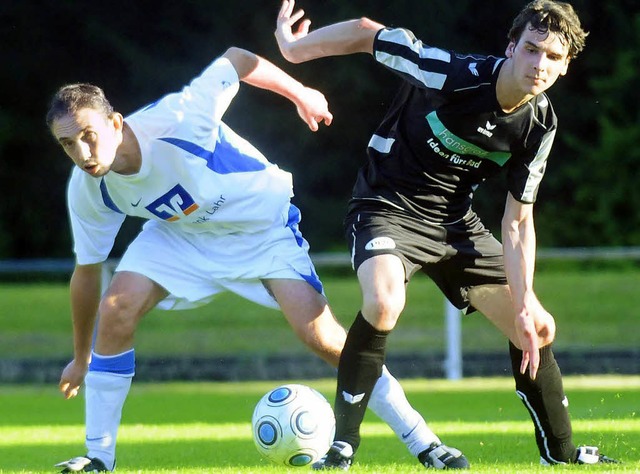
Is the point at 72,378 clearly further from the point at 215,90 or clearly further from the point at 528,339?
the point at 528,339

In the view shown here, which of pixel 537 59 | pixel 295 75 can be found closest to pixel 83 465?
pixel 537 59

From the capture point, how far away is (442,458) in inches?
196

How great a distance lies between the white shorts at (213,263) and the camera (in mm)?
5195

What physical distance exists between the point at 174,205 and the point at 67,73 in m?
16.6

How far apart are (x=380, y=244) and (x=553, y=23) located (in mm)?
1064

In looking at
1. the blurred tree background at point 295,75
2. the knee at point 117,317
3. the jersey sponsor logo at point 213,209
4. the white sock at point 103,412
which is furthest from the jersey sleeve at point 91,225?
the blurred tree background at point 295,75

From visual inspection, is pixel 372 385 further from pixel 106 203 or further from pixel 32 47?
pixel 32 47

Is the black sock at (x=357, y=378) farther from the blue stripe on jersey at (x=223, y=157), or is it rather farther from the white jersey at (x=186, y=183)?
the blue stripe on jersey at (x=223, y=157)

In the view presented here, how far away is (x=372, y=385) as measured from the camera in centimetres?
492

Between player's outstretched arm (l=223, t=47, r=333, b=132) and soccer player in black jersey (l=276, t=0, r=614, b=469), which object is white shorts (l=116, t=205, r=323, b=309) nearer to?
soccer player in black jersey (l=276, t=0, r=614, b=469)

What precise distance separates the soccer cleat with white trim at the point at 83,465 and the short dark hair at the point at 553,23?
231 centimetres

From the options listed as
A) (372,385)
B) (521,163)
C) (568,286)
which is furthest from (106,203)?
(568,286)

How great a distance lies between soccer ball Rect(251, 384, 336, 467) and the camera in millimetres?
4789

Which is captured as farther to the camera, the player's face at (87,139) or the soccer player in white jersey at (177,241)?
the soccer player in white jersey at (177,241)
